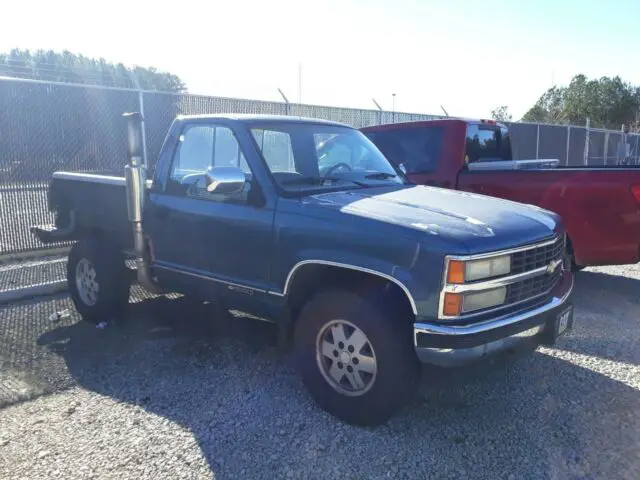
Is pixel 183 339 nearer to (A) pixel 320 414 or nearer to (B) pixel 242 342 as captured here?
(B) pixel 242 342

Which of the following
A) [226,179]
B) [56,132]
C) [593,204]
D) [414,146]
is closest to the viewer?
[226,179]

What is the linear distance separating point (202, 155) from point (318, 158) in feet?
3.05

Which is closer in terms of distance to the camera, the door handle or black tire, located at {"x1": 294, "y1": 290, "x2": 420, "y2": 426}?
black tire, located at {"x1": 294, "y1": 290, "x2": 420, "y2": 426}

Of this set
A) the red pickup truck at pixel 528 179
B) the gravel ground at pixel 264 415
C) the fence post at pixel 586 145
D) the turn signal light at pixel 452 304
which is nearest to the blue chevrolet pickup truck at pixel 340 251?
the turn signal light at pixel 452 304

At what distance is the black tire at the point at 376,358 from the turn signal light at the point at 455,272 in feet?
1.44

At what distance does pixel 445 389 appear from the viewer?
4043mm

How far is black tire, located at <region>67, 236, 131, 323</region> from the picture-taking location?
516 cm

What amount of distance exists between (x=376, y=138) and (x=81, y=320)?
→ 411 cm

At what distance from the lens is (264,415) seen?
366 centimetres

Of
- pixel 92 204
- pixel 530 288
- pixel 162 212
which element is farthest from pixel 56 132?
pixel 530 288

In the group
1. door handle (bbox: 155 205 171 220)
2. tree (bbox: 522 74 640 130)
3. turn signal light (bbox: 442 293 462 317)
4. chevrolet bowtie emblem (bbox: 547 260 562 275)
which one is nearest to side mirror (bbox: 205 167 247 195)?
door handle (bbox: 155 205 171 220)

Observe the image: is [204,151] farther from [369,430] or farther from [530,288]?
[530,288]

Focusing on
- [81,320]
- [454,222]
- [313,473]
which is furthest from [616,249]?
[81,320]

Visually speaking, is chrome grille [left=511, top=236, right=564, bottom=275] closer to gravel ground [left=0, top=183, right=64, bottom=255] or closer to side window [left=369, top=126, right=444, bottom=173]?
side window [left=369, top=126, right=444, bottom=173]
